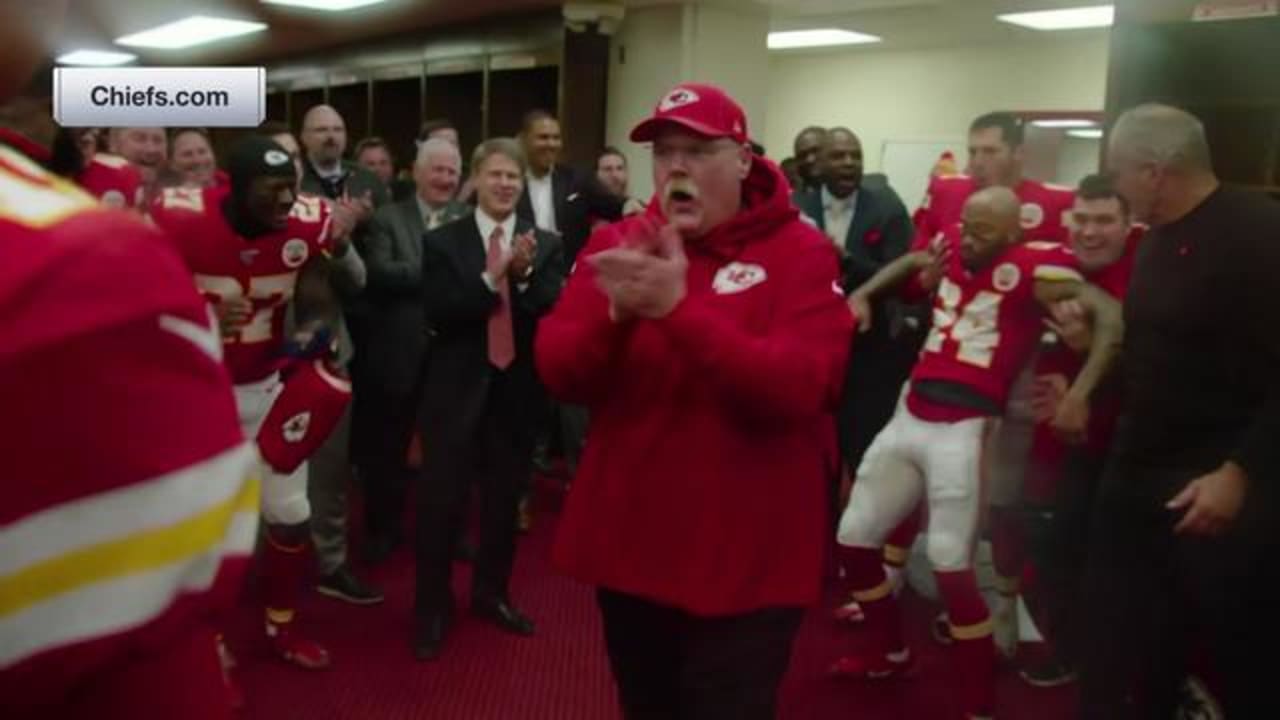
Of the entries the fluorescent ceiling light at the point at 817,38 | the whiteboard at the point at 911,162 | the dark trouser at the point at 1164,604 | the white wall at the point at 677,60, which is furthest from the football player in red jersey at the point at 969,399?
the whiteboard at the point at 911,162

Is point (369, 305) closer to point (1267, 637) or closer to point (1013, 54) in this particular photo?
point (1267, 637)

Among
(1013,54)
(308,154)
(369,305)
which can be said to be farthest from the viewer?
(1013,54)

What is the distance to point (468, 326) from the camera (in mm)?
3414

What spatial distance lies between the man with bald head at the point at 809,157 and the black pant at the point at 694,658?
2812 millimetres

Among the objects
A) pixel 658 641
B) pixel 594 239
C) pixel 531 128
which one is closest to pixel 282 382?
pixel 594 239

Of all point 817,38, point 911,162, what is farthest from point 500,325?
point 911,162

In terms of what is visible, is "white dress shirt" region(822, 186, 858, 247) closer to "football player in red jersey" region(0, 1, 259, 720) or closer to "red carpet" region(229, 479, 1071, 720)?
"red carpet" region(229, 479, 1071, 720)

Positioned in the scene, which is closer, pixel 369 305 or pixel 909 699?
pixel 909 699

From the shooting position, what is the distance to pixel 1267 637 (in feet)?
7.80

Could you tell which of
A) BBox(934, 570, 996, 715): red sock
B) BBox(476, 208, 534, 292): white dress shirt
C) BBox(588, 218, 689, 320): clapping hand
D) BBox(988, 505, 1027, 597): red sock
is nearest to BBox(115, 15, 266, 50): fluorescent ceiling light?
BBox(476, 208, 534, 292): white dress shirt

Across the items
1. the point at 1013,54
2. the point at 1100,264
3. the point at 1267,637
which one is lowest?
the point at 1267,637

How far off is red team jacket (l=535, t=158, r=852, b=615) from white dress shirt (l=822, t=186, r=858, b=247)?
243cm

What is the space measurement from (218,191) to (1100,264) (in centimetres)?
256

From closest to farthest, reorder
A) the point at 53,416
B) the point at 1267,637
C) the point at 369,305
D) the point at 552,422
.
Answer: the point at 53,416, the point at 1267,637, the point at 369,305, the point at 552,422
